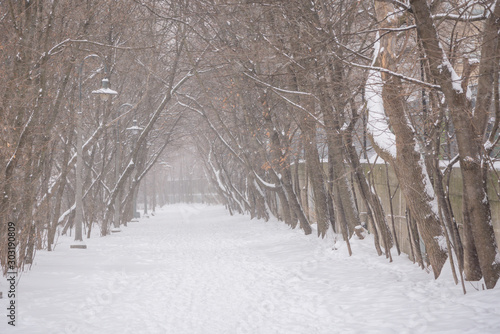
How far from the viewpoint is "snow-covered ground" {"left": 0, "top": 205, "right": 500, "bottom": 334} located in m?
5.72

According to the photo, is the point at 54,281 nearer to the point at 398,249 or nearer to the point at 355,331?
the point at 355,331

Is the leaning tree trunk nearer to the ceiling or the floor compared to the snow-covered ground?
nearer to the ceiling

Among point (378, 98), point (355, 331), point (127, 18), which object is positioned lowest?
point (355, 331)

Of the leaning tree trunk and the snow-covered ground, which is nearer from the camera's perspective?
the snow-covered ground

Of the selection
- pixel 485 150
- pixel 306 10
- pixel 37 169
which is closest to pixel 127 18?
pixel 37 169

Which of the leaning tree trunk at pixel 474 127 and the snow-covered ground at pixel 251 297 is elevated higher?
the leaning tree trunk at pixel 474 127

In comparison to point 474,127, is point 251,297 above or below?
below

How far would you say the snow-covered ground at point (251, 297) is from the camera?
572 centimetres

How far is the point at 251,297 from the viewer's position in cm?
764

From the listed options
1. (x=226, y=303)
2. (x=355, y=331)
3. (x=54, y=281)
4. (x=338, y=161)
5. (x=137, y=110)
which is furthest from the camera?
(x=137, y=110)

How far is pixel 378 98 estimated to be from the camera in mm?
7996

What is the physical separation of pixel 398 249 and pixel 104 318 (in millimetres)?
5780

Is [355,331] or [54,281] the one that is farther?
[54,281]

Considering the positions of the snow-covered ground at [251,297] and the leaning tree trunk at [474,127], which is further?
the leaning tree trunk at [474,127]
